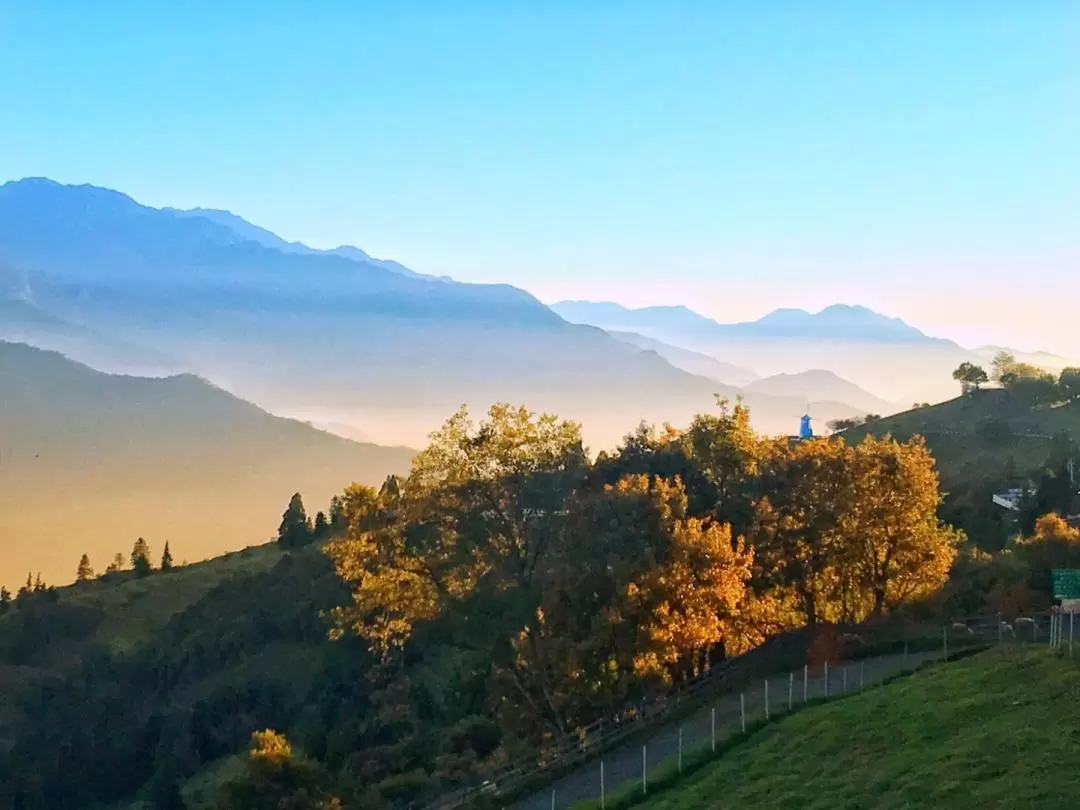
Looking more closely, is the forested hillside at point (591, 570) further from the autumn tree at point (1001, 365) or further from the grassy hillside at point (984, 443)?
the autumn tree at point (1001, 365)

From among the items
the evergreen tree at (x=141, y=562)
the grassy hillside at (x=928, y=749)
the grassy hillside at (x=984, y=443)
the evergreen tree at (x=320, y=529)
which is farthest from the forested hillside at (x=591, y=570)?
the evergreen tree at (x=141, y=562)

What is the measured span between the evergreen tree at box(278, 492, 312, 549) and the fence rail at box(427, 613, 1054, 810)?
98374mm

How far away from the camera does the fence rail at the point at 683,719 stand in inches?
1037

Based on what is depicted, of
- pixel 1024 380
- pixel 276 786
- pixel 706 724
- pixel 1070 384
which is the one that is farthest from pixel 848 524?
pixel 1024 380

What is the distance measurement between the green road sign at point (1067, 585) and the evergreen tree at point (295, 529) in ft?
354

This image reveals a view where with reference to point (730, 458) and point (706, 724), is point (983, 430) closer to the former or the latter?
point (730, 458)

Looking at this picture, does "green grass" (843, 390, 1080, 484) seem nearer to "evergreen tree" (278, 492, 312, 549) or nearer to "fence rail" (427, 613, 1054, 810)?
"fence rail" (427, 613, 1054, 810)

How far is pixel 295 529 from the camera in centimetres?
12825

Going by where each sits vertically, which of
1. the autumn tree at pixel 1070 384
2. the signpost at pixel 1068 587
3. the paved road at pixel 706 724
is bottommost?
the paved road at pixel 706 724

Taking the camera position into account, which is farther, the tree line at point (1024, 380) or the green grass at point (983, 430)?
the tree line at point (1024, 380)

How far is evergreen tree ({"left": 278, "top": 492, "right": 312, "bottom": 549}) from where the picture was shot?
125262 millimetres

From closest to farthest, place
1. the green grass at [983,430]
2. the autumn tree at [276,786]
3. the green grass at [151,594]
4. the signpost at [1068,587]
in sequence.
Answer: the signpost at [1068,587] < the autumn tree at [276,786] < the green grass at [983,430] < the green grass at [151,594]

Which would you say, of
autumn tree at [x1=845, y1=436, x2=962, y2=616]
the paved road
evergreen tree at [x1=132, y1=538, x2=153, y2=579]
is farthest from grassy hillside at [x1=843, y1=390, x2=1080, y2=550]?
evergreen tree at [x1=132, y1=538, x2=153, y2=579]

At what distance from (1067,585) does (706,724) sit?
10.5 metres
